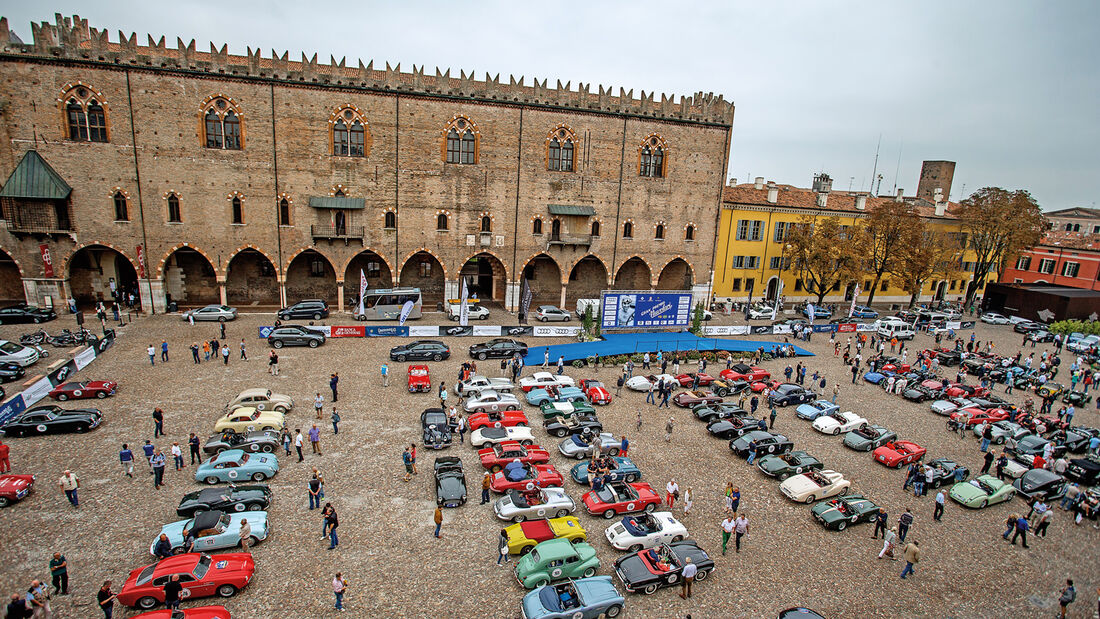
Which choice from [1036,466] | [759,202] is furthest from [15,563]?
[759,202]

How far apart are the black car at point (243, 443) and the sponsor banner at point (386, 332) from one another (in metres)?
16.0

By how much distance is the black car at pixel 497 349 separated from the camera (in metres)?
35.4

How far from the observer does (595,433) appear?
83.6 feet

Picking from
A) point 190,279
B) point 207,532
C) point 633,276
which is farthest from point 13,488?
point 633,276

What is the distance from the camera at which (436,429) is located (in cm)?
2414

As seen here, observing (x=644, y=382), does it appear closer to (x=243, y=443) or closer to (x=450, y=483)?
(x=450, y=483)

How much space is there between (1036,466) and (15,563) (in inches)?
1508

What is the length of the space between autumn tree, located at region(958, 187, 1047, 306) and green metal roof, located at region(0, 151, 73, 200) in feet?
259

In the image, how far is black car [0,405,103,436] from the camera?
873 inches

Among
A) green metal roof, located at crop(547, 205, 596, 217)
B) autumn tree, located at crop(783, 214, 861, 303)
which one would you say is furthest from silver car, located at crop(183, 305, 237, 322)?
autumn tree, located at crop(783, 214, 861, 303)

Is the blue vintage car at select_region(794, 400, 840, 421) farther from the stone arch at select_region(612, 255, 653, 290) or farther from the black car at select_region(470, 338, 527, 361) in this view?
the stone arch at select_region(612, 255, 653, 290)

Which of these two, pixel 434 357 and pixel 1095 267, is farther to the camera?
pixel 1095 267

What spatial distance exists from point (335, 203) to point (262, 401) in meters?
20.6

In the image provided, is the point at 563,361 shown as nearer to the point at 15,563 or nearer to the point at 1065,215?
the point at 15,563
